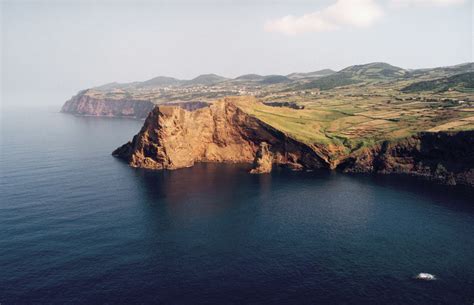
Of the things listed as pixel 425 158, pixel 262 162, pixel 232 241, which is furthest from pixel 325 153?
pixel 232 241

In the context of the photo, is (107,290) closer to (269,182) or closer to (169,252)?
(169,252)

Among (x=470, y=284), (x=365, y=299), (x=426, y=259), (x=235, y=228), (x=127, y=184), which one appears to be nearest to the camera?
(x=365, y=299)

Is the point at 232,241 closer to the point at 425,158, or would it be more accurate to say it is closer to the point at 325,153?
the point at 325,153

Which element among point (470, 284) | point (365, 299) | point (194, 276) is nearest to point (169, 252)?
point (194, 276)

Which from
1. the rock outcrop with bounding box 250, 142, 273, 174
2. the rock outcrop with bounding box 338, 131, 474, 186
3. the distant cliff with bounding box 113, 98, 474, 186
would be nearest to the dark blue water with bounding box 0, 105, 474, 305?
the rock outcrop with bounding box 338, 131, 474, 186

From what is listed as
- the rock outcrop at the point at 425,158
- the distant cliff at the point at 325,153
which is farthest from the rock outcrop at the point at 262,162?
the rock outcrop at the point at 425,158

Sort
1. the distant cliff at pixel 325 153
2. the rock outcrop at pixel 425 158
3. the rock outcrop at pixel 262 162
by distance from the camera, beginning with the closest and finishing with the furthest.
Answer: the rock outcrop at pixel 425 158, the distant cliff at pixel 325 153, the rock outcrop at pixel 262 162

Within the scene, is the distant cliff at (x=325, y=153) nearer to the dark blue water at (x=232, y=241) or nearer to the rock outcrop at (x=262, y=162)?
the rock outcrop at (x=262, y=162)

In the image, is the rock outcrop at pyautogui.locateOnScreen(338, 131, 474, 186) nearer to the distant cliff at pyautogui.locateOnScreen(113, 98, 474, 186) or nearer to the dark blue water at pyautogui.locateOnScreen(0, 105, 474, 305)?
the distant cliff at pyautogui.locateOnScreen(113, 98, 474, 186)

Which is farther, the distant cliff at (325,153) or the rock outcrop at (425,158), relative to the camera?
the distant cliff at (325,153)
